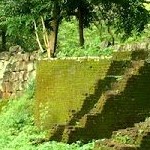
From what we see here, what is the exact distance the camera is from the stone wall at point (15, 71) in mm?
25041

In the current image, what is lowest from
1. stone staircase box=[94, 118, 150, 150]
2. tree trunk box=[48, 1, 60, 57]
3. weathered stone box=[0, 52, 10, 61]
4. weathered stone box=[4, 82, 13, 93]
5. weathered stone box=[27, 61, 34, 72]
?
weathered stone box=[4, 82, 13, 93]

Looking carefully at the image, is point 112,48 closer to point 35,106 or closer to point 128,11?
point 35,106

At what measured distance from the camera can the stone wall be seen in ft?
82.2

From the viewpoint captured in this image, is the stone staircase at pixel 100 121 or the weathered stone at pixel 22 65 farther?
the weathered stone at pixel 22 65

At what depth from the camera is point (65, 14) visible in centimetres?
2152

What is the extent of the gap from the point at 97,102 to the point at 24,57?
1075 centimetres

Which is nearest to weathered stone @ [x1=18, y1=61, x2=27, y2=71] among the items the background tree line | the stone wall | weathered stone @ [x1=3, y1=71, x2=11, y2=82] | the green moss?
the stone wall

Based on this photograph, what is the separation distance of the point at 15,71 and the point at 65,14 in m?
5.08

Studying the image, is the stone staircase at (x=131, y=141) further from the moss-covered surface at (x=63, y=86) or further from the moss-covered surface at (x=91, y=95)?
the moss-covered surface at (x=63, y=86)

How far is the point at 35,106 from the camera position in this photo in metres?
17.9

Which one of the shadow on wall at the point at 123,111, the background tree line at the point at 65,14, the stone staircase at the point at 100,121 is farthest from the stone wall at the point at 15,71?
the shadow on wall at the point at 123,111

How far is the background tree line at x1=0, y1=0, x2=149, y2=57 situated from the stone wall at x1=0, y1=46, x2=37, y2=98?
105 inches

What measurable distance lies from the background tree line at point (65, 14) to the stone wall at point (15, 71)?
105 inches

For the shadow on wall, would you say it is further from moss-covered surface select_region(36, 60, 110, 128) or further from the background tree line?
the background tree line
